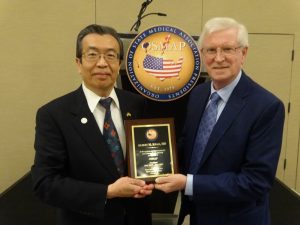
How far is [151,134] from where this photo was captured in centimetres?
140

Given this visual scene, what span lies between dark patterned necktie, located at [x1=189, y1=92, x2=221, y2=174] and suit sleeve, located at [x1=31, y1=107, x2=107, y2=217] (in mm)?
441

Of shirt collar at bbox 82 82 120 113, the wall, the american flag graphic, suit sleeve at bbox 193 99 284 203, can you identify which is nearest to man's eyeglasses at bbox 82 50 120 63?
shirt collar at bbox 82 82 120 113

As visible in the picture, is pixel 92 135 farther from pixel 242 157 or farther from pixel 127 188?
pixel 242 157

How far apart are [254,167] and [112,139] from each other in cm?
60

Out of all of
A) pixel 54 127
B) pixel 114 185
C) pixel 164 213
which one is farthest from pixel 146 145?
pixel 164 213

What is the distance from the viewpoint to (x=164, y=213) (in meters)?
2.30

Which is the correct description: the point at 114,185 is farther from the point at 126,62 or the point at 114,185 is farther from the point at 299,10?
the point at 299,10

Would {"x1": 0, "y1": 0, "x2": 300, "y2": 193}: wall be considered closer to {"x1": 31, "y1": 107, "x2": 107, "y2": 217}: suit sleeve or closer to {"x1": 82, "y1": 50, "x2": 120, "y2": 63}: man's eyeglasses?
{"x1": 82, "y1": 50, "x2": 120, "y2": 63}: man's eyeglasses

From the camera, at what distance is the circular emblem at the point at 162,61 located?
66.9 inches

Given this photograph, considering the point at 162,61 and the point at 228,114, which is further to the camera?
the point at 162,61

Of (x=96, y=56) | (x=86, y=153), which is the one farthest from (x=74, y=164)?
(x=96, y=56)

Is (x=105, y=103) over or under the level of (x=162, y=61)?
under

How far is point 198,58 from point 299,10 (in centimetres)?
244

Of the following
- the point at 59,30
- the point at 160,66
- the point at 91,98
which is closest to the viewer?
the point at 91,98
